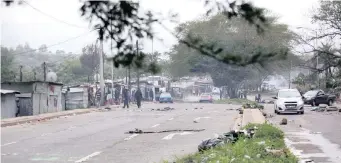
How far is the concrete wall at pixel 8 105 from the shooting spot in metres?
29.3

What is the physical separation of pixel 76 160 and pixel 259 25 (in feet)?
27.1

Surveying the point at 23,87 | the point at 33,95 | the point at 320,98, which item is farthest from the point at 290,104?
the point at 23,87

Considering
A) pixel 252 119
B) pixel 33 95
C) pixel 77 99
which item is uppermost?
pixel 33 95

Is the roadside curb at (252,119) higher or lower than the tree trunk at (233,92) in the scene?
lower

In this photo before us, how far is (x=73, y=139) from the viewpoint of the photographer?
1684 cm

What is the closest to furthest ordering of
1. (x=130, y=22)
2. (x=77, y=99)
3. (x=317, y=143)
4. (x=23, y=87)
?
(x=130, y=22) < (x=317, y=143) < (x=23, y=87) < (x=77, y=99)

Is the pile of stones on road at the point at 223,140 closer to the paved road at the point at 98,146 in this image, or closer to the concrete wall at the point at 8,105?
the paved road at the point at 98,146

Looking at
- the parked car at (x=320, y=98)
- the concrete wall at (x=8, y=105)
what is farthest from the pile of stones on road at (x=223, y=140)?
the parked car at (x=320, y=98)

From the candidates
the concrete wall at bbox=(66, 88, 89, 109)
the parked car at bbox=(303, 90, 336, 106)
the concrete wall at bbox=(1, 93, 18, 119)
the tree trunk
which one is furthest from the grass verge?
the tree trunk

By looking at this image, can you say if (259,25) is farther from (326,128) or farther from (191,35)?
(326,128)

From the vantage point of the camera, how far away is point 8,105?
98.8 ft

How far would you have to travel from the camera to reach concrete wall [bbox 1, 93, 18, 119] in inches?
1154

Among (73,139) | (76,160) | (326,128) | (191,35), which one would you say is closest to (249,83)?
(326,128)

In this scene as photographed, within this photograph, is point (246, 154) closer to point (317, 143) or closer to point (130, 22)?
point (317, 143)
